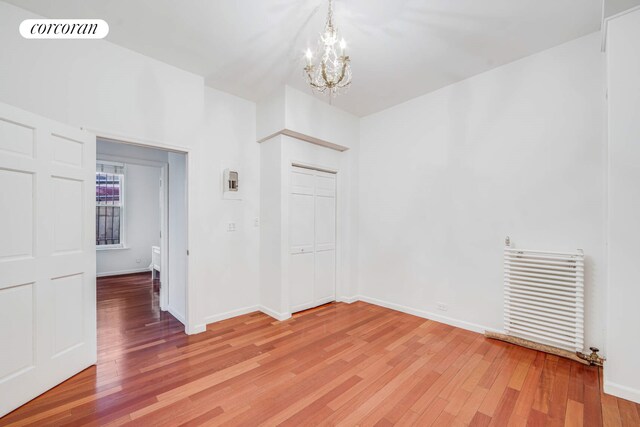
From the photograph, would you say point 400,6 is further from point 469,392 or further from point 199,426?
point 199,426

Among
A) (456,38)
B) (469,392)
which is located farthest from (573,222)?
(456,38)

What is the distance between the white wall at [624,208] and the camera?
1968mm

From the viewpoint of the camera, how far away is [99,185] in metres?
6.21

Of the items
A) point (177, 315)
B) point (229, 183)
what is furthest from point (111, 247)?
point (229, 183)

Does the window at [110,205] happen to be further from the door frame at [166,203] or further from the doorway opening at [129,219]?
the door frame at [166,203]

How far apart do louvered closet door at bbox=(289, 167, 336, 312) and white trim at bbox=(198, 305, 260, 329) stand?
0.60 metres

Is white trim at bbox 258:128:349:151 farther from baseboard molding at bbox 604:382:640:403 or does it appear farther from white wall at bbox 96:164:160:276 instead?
white wall at bbox 96:164:160:276

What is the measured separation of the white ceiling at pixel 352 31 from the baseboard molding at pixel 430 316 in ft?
9.86

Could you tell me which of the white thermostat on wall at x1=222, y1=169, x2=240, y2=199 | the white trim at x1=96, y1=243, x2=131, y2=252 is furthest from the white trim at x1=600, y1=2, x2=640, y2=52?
the white trim at x1=96, y1=243, x2=131, y2=252

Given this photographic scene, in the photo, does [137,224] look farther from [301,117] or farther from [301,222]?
[301,117]

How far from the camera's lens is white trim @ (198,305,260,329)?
341 centimetres

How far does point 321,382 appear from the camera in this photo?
2201mm

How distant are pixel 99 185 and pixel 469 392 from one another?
7.84 metres

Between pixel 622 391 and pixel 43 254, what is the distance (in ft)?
14.9
